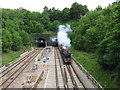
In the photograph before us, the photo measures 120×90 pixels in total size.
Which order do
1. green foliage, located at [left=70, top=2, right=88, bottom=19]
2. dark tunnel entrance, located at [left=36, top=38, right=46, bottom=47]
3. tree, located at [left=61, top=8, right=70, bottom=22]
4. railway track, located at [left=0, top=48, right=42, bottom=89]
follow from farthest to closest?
1. tree, located at [left=61, top=8, right=70, bottom=22]
2. green foliage, located at [left=70, top=2, right=88, bottom=19]
3. dark tunnel entrance, located at [left=36, top=38, right=46, bottom=47]
4. railway track, located at [left=0, top=48, right=42, bottom=89]

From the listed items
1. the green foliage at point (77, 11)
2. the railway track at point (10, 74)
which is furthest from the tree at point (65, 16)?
the railway track at point (10, 74)

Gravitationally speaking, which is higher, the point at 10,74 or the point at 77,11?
the point at 77,11

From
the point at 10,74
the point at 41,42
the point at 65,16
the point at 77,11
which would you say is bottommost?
the point at 10,74

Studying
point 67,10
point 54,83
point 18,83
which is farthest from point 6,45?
point 67,10

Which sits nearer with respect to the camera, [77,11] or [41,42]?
[41,42]

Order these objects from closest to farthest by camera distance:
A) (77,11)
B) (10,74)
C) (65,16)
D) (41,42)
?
(10,74) < (41,42) < (77,11) < (65,16)

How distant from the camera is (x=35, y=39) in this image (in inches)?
2623

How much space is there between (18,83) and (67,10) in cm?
10241

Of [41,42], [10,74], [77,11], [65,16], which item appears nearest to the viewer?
[10,74]

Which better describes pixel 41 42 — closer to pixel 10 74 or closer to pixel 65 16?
pixel 10 74

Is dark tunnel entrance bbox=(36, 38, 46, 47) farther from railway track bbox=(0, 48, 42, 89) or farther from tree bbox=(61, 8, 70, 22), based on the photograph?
tree bbox=(61, 8, 70, 22)

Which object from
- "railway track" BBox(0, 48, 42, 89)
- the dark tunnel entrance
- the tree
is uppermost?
the tree

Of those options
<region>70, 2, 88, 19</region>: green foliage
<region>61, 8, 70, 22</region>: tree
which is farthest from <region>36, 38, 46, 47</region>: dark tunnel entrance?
<region>70, 2, 88, 19</region>: green foliage

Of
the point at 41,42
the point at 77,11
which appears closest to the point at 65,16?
the point at 77,11
